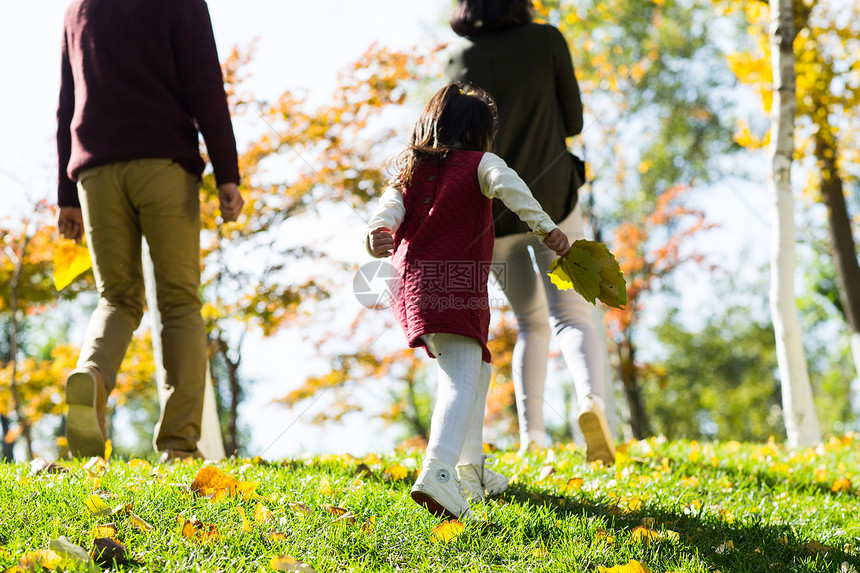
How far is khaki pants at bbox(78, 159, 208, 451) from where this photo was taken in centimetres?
304

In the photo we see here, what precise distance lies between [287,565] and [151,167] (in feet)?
6.43

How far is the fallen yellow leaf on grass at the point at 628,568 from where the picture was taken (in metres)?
1.83

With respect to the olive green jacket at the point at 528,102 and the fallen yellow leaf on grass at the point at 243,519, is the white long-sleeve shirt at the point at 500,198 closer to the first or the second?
the olive green jacket at the point at 528,102

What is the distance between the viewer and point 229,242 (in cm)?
779

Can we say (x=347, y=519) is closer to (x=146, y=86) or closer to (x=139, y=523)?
(x=139, y=523)

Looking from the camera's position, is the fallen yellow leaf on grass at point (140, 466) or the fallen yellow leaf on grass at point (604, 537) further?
the fallen yellow leaf on grass at point (140, 466)

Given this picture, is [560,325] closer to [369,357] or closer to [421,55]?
[421,55]

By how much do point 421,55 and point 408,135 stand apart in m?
4.83

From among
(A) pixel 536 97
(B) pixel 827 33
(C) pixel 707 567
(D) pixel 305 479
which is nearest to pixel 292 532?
(D) pixel 305 479

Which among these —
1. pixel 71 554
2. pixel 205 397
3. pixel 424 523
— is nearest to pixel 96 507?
pixel 71 554

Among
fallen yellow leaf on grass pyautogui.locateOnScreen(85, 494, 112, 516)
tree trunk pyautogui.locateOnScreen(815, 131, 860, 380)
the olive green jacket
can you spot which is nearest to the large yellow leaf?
fallen yellow leaf on grass pyautogui.locateOnScreen(85, 494, 112, 516)

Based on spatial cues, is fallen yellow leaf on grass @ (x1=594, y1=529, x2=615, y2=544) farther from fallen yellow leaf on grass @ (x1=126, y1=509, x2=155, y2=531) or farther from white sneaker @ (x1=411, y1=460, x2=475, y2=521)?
fallen yellow leaf on grass @ (x1=126, y1=509, x2=155, y2=531)

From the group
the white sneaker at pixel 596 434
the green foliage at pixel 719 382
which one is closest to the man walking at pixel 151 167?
the white sneaker at pixel 596 434

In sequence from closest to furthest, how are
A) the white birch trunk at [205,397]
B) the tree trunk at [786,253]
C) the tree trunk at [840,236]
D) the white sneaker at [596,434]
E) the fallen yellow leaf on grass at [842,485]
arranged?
the white sneaker at [596,434] < the fallen yellow leaf on grass at [842,485] < the white birch trunk at [205,397] < the tree trunk at [786,253] < the tree trunk at [840,236]
